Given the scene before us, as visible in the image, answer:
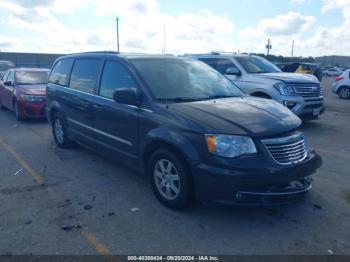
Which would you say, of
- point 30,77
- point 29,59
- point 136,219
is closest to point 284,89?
point 136,219

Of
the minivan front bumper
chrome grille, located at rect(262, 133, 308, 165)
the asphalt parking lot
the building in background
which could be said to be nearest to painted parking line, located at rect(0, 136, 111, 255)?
the asphalt parking lot

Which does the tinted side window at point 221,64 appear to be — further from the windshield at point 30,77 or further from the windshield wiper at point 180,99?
the windshield wiper at point 180,99

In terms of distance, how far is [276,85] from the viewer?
28.7 feet

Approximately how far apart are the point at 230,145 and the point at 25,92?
8.34 meters

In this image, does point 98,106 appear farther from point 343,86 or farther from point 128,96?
point 343,86

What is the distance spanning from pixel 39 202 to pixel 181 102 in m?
2.25

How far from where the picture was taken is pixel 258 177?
11.6 ft

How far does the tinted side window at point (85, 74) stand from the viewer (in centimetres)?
562

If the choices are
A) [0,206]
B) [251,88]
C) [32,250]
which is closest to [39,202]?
[0,206]

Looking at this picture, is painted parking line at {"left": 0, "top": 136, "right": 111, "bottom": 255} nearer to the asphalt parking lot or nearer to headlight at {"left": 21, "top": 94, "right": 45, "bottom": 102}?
the asphalt parking lot

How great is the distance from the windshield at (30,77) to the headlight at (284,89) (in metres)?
7.31

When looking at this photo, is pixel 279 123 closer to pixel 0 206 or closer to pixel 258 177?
pixel 258 177

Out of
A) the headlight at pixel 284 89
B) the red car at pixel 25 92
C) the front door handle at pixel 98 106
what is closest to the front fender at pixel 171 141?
the front door handle at pixel 98 106

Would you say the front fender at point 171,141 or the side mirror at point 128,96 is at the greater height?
the side mirror at point 128,96
